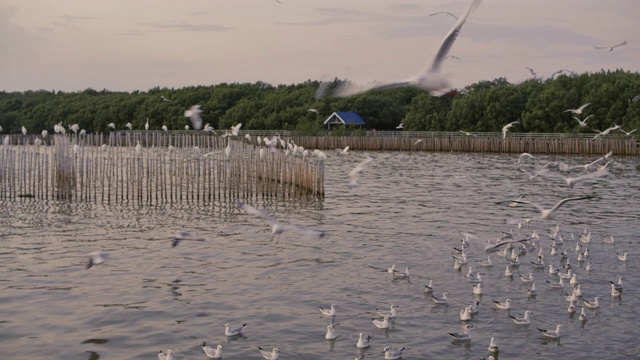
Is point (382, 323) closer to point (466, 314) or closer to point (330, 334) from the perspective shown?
point (330, 334)

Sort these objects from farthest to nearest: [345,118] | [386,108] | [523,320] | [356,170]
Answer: [386,108] < [345,118] < [356,170] < [523,320]

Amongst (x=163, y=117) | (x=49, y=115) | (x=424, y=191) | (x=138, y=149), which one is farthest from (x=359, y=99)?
(x=138, y=149)

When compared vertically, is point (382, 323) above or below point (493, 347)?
above

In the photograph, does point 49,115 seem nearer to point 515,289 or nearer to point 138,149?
point 138,149

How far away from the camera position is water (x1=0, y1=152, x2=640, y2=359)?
13070mm

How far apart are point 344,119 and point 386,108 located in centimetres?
708

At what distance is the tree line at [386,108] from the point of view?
260ft

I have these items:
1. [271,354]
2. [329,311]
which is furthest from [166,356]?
[329,311]

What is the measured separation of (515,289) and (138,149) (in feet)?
56.5

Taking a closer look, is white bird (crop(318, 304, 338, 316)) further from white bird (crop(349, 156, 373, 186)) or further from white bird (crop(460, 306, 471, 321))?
white bird (crop(349, 156, 373, 186))

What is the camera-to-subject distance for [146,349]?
500 inches

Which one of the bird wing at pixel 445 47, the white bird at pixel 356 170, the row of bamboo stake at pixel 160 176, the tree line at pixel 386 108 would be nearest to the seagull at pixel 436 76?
the bird wing at pixel 445 47

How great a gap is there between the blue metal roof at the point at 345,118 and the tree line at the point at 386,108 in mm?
1489

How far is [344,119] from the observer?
91.6m
